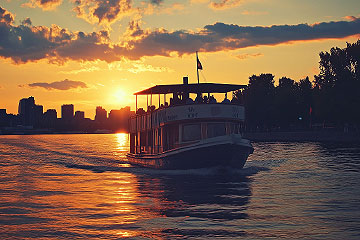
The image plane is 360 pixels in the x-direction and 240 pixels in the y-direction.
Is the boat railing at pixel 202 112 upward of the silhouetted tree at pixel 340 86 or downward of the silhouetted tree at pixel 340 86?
downward

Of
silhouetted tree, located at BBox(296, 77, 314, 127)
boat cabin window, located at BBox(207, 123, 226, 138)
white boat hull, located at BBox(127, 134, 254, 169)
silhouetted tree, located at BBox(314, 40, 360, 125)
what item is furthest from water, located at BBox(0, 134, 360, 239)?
silhouetted tree, located at BBox(296, 77, 314, 127)

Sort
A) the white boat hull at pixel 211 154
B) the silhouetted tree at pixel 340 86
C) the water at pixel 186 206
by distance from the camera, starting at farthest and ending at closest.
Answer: the silhouetted tree at pixel 340 86 → the white boat hull at pixel 211 154 → the water at pixel 186 206

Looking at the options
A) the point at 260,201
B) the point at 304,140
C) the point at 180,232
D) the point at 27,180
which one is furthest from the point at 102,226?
the point at 304,140

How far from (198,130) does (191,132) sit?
1.76 feet

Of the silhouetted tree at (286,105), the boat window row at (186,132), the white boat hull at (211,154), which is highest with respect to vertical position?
the silhouetted tree at (286,105)

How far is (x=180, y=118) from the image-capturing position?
32.7 metres

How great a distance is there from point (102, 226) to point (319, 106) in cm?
8826

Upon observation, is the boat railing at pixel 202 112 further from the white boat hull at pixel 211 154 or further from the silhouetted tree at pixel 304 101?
the silhouetted tree at pixel 304 101

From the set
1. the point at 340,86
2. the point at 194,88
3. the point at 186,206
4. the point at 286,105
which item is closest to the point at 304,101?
the point at 286,105

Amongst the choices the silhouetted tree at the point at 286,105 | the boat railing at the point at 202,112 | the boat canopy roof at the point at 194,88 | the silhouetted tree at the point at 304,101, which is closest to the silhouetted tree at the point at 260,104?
the silhouetted tree at the point at 286,105

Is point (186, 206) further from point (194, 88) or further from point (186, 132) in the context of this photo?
point (194, 88)

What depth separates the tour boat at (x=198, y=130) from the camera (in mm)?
31344

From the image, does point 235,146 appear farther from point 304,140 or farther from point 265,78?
point 265,78

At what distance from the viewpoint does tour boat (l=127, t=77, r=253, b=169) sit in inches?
1234
